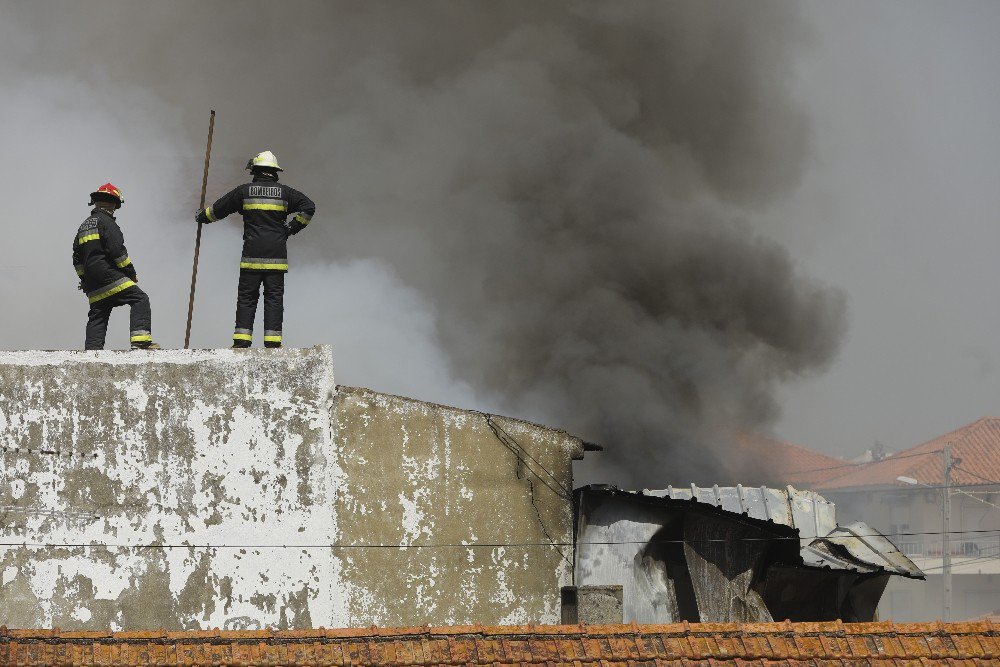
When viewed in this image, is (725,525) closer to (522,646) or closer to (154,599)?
(522,646)

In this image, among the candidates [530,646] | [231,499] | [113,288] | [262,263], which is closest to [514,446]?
[231,499]

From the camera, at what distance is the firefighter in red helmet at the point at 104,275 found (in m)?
9.13

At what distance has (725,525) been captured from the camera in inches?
347

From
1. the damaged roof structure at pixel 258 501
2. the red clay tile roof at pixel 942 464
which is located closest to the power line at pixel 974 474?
the red clay tile roof at pixel 942 464

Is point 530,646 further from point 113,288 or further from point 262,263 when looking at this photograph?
point 113,288

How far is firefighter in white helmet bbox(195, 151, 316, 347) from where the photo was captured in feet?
29.7

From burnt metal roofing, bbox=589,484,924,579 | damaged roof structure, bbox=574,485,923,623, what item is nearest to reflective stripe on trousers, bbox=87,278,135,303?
damaged roof structure, bbox=574,485,923,623

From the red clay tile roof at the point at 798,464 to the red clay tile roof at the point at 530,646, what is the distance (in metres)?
24.9

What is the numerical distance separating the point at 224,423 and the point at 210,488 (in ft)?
1.34

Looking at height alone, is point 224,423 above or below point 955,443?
below

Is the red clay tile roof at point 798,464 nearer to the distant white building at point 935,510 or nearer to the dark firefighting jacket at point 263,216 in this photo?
the distant white building at point 935,510

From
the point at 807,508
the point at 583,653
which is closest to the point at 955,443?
the point at 807,508

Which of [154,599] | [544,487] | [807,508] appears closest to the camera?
[154,599]

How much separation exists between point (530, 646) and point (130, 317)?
4166mm
